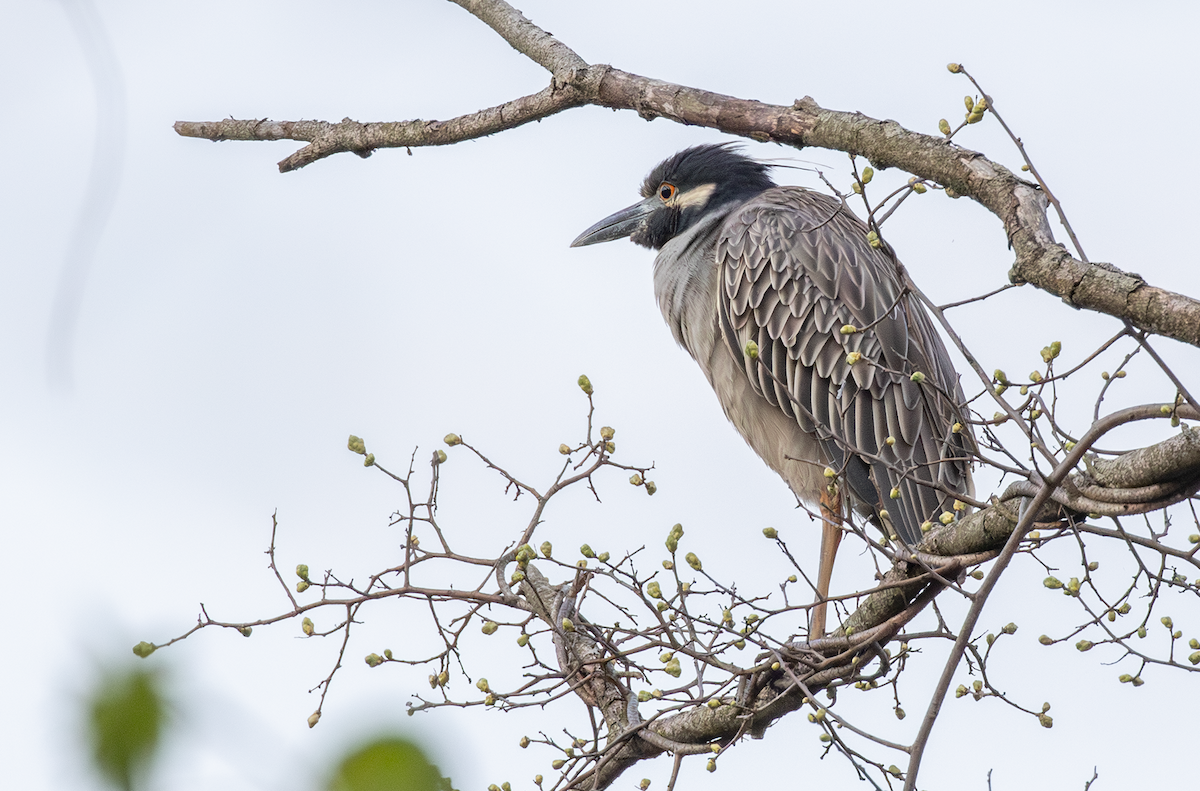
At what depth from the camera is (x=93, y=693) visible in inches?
20.0

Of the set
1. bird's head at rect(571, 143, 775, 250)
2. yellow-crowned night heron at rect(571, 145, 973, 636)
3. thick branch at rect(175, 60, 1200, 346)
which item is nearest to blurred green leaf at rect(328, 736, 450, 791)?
thick branch at rect(175, 60, 1200, 346)

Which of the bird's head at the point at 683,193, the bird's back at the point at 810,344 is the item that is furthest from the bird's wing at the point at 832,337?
the bird's head at the point at 683,193

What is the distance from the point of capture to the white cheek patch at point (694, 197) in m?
6.44

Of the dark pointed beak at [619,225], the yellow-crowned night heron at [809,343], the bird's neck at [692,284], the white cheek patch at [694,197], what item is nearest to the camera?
the yellow-crowned night heron at [809,343]

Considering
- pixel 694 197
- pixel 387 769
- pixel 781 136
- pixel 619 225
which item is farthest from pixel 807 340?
pixel 387 769

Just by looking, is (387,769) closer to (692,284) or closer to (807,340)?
(807,340)

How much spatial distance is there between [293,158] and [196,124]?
1.56ft

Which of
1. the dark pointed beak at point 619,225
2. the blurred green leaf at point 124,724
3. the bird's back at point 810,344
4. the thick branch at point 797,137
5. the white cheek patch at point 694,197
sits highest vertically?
the white cheek patch at point 694,197

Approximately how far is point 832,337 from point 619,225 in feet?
5.95

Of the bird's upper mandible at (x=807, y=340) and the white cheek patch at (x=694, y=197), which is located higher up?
the white cheek patch at (x=694, y=197)

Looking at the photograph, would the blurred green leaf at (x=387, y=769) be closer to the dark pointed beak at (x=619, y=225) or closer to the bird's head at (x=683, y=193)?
the bird's head at (x=683, y=193)

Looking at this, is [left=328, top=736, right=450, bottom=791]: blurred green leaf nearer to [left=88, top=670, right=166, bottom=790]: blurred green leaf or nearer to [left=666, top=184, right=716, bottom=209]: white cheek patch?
[left=88, top=670, right=166, bottom=790]: blurred green leaf

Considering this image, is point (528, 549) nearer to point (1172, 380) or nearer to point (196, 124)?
point (1172, 380)

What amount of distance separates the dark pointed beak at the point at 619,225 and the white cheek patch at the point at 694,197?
0.48 feet
